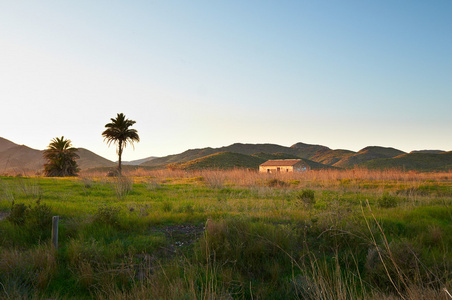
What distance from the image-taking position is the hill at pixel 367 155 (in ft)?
344

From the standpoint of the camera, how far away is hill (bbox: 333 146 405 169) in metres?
105

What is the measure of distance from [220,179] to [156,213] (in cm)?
880

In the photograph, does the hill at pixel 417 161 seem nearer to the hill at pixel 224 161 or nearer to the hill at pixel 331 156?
the hill at pixel 224 161

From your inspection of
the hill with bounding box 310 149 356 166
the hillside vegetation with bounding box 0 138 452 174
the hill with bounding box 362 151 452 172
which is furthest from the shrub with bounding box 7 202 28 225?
the hill with bounding box 310 149 356 166

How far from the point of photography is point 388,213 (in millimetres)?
8930

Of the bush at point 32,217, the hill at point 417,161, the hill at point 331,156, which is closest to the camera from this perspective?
the bush at point 32,217

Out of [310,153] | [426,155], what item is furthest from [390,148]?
[426,155]

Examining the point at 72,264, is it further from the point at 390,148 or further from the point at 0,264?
the point at 390,148

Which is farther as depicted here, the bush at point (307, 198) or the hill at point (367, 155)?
the hill at point (367, 155)

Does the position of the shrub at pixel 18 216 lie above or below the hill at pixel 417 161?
below

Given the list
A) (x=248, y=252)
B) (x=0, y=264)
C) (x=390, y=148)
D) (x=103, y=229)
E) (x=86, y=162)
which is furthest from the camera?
(x=390, y=148)

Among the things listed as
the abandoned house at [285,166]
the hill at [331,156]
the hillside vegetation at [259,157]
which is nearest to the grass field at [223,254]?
the abandoned house at [285,166]

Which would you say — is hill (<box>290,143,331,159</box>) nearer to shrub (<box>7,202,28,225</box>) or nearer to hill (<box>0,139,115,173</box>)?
hill (<box>0,139,115,173</box>)

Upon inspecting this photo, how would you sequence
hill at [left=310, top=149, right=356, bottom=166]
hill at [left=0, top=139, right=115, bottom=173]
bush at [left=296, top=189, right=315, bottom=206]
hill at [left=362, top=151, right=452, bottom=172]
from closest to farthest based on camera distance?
bush at [left=296, top=189, right=315, bottom=206] → hill at [left=362, top=151, right=452, bottom=172] → hill at [left=0, top=139, right=115, bottom=173] → hill at [left=310, top=149, right=356, bottom=166]
